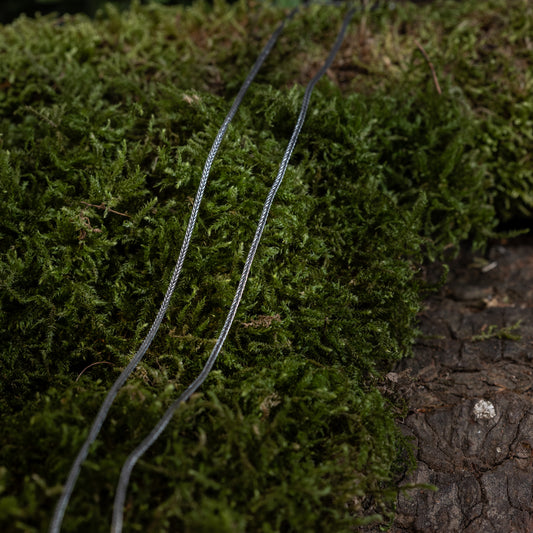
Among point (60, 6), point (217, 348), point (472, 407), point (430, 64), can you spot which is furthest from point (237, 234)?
point (60, 6)

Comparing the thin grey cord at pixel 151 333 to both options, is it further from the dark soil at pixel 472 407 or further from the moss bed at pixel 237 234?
the dark soil at pixel 472 407

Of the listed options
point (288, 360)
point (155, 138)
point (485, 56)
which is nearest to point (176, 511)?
point (288, 360)

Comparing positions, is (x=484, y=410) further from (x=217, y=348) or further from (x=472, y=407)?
(x=217, y=348)

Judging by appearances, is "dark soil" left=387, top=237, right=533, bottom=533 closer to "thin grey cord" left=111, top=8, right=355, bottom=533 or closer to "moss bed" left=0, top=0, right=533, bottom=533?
"moss bed" left=0, top=0, right=533, bottom=533

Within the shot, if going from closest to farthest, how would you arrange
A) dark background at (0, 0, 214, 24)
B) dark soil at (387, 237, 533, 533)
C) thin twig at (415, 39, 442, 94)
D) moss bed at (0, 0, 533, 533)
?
moss bed at (0, 0, 533, 533) → dark soil at (387, 237, 533, 533) → thin twig at (415, 39, 442, 94) → dark background at (0, 0, 214, 24)

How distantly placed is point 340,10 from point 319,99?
1.22 metres

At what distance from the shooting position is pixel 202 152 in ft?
7.45

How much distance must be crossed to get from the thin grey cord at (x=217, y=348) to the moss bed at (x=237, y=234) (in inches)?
1.7

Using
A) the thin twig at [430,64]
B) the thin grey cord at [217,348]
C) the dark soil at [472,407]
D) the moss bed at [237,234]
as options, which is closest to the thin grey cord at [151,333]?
the moss bed at [237,234]

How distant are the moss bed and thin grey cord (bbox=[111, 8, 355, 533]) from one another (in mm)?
42

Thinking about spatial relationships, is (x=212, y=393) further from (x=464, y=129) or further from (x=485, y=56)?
(x=485, y=56)

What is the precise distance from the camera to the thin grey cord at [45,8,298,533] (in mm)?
1433

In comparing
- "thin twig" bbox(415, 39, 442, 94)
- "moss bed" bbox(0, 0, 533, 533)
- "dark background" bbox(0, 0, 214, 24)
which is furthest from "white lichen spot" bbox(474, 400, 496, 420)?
"dark background" bbox(0, 0, 214, 24)

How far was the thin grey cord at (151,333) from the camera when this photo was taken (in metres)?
1.43
